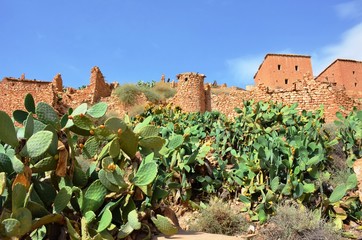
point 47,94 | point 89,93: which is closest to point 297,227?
point 47,94

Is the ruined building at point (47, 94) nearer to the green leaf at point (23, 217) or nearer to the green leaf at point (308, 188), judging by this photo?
the green leaf at point (308, 188)

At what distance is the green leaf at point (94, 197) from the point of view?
2.97 metres

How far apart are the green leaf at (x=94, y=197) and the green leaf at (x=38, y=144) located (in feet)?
1.75

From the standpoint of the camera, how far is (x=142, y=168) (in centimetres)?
323

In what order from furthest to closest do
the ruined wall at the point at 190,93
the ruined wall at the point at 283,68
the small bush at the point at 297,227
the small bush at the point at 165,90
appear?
the small bush at the point at 165,90 < the ruined wall at the point at 283,68 < the ruined wall at the point at 190,93 < the small bush at the point at 297,227

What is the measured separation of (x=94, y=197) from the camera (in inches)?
118

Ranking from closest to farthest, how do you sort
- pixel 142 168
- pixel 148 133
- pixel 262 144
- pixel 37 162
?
pixel 37 162 → pixel 142 168 → pixel 148 133 → pixel 262 144

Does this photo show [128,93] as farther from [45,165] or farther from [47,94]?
[45,165]

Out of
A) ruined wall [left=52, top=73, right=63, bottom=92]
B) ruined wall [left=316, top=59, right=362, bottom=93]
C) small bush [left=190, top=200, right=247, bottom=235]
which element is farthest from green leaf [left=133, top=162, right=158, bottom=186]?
ruined wall [left=316, top=59, right=362, bottom=93]

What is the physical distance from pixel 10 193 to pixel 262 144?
3952mm

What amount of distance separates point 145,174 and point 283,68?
24.2 meters

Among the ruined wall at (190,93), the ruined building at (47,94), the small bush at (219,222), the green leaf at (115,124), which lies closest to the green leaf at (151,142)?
the green leaf at (115,124)

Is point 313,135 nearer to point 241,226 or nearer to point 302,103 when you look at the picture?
point 241,226

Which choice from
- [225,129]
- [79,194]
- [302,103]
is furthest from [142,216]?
[302,103]
